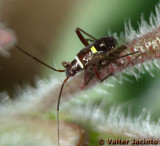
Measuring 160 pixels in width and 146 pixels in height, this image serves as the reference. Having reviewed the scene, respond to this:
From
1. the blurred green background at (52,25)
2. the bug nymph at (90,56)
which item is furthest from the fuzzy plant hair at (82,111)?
the blurred green background at (52,25)

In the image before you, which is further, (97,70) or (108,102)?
(108,102)

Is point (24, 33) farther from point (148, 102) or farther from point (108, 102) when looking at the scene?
point (148, 102)

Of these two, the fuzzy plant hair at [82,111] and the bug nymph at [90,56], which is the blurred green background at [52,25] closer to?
the bug nymph at [90,56]

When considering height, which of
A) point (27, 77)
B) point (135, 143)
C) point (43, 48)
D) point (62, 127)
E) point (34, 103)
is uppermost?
point (43, 48)

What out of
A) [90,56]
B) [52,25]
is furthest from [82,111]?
[52,25]

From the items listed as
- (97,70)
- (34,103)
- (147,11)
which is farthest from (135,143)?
(147,11)

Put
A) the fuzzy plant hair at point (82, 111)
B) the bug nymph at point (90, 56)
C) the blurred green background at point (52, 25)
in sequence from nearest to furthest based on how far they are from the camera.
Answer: the fuzzy plant hair at point (82, 111), the bug nymph at point (90, 56), the blurred green background at point (52, 25)

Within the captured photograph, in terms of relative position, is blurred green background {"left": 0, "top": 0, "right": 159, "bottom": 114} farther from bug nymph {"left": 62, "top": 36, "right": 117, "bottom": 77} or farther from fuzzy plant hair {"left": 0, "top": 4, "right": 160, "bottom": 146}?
fuzzy plant hair {"left": 0, "top": 4, "right": 160, "bottom": 146}

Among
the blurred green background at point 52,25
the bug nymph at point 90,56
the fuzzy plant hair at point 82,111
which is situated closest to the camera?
the fuzzy plant hair at point 82,111

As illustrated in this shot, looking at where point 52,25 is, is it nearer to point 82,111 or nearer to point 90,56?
point 90,56
